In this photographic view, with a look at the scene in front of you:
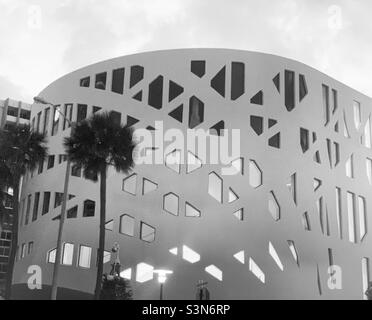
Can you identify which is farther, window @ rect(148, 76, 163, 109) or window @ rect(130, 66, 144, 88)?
window @ rect(130, 66, 144, 88)

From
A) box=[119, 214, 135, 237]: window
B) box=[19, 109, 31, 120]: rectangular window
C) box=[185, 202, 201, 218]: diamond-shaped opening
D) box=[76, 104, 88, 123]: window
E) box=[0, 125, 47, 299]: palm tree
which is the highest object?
box=[19, 109, 31, 120]: rectangular window

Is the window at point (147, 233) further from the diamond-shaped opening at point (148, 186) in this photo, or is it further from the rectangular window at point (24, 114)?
the rectangular window at point (24, 114)

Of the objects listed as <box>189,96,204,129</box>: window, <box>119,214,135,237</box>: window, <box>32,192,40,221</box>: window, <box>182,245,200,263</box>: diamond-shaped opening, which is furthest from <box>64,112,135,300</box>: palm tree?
<box>32,192,40,221</box>: window

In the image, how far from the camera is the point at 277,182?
129ft

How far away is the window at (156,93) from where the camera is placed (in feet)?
134

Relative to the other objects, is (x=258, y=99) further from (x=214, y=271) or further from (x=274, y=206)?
(x=214, y=271)

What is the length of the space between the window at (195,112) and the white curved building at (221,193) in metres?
0.07

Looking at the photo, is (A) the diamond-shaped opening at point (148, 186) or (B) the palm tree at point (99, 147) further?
(A) the diamond-shaped opening at point (148, 186)

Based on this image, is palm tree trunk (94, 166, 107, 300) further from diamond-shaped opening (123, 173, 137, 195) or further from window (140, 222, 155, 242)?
diamond-shaped opening (123, 173, 137, 195)

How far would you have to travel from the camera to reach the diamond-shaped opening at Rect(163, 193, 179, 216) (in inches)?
1510

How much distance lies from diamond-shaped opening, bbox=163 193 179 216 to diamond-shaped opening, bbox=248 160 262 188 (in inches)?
209

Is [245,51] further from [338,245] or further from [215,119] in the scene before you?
[338,245]

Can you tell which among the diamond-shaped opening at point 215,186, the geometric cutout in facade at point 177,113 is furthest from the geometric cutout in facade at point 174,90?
the diamond-shaped opening at point 215,186
